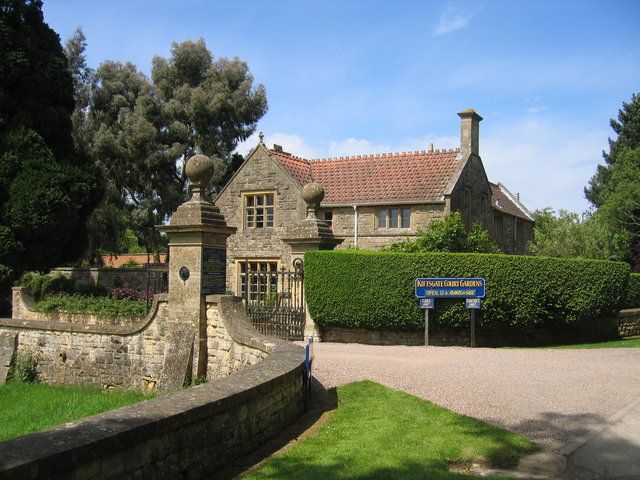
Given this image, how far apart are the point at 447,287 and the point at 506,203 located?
70.9 feet

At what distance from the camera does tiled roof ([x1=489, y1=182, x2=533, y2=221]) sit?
3409cm

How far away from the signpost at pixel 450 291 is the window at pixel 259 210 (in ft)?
42.0

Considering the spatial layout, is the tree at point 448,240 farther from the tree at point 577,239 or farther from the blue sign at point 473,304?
the tree at point 577,239

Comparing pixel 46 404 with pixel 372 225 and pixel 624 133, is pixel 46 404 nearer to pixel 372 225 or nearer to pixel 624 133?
pixel 372 225

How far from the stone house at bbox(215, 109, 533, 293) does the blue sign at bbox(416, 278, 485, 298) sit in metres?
9.45

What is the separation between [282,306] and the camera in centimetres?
1712

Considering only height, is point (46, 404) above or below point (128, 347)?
below

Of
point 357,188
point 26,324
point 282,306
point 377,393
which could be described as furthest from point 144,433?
point 357,188

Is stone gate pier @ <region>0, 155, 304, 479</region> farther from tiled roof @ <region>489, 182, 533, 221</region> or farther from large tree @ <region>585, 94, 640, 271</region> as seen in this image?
large tree @ <region>585, 94, 640, 271</region>

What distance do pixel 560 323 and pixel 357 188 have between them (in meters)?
12.4

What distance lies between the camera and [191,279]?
39.0 feet

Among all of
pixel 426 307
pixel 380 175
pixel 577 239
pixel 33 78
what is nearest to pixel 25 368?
pixel 426 307

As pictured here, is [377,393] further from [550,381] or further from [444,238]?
[444,238]

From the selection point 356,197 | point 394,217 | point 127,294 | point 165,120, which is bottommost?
point 127,294
